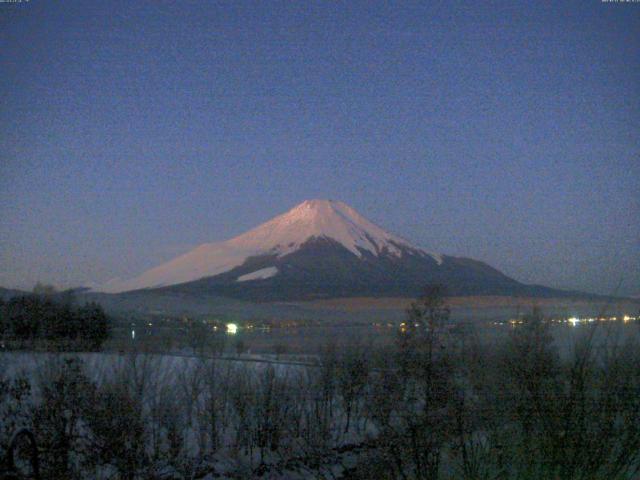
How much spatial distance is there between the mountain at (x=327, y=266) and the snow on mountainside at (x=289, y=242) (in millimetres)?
175

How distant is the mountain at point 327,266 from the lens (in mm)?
96062

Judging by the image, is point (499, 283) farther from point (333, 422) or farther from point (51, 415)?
point (51, 415)

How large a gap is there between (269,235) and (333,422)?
118275mm

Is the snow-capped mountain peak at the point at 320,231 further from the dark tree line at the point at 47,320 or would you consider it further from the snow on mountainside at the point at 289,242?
the dark tree line at the point at 47,320

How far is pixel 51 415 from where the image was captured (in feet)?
41.6

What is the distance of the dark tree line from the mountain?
50.6 metres

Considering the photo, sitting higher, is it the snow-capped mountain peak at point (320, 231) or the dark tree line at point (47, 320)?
the snow-capped mountain peak at point (320, 231)

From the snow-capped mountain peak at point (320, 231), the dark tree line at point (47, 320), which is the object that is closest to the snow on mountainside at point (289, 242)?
the snow-capped mountain peak at point (320, 231)

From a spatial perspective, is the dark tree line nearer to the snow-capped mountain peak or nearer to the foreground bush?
the foreground bush

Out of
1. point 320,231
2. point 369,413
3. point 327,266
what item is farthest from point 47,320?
point 320,231

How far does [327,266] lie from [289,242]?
22.2 meters

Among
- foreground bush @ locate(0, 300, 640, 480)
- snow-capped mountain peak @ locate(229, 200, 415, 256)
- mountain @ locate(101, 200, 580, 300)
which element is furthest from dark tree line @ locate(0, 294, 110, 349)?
snow-capped mountain peak @ locate(229, 200, 415, 256)

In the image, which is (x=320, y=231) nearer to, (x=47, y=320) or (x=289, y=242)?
(x=289, y=242)

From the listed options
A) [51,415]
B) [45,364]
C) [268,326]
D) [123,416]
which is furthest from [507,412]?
[268,326]
